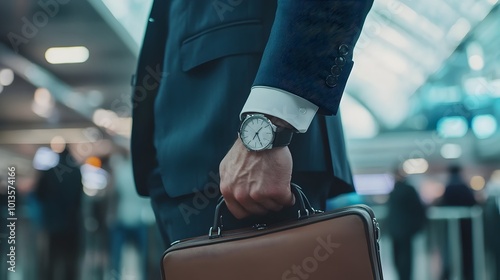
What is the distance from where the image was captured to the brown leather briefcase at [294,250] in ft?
2.58

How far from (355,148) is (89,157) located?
582cm

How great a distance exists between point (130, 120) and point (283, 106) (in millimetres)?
6229

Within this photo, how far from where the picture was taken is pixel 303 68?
2.59 ft

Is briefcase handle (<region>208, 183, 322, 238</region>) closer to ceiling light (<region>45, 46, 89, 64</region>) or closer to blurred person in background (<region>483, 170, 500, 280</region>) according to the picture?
blurred person in background (<region>483, 170, 500, 280</region>)

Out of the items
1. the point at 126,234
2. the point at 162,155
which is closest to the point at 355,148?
the point at 126,234

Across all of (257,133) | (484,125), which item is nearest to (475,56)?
(484,125)

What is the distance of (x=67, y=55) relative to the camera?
8477 millimetres

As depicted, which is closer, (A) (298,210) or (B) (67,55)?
(A) (298,210)

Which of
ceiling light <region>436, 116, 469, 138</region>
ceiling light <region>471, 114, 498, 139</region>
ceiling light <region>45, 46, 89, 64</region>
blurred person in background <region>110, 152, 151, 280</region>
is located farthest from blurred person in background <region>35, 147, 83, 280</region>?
ceiling light <region>471, 114, 498, 139</region>

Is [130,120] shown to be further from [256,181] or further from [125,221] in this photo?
[256,181]

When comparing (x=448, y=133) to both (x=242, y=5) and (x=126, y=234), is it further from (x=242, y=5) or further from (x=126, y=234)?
(x=242, y=5)

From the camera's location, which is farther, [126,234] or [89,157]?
[89,157]

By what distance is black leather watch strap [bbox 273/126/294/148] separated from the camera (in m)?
0.79

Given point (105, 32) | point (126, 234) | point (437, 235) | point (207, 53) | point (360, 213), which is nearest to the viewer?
point (360, 213)
